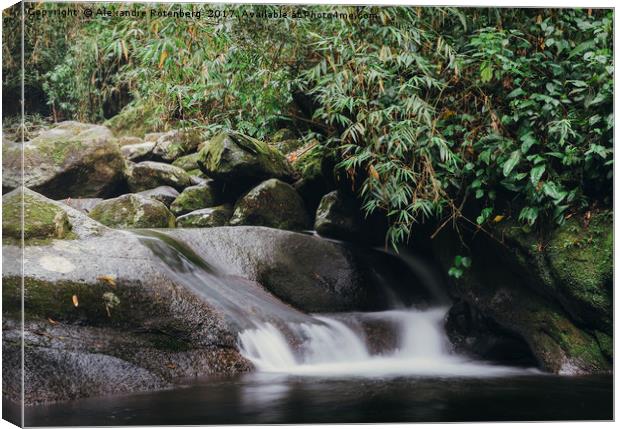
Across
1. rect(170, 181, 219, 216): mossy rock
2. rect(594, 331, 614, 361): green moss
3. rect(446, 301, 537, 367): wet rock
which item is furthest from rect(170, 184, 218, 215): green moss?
rect(594, 331, 614, 361): green moss

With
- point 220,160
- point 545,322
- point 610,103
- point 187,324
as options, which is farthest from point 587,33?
point 187,324

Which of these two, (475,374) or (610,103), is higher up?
(610,103)

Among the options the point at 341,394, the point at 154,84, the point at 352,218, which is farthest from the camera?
the point at 352,218

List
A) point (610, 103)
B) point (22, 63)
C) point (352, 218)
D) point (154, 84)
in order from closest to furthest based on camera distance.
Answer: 1. point (22, 63)
2. point (610, 103)
3. point (154, 84)
4. point (352, 218)

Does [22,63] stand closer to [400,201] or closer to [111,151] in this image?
[111,151]

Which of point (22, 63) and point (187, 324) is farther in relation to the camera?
point (187, 324)

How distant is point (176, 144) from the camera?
5.65m

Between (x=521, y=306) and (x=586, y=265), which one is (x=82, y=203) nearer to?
(x=521, y=306)

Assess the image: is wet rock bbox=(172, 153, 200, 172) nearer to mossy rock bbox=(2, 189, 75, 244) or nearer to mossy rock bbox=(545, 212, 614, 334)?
mossy rock bbox=(2, 189, 75, 244)

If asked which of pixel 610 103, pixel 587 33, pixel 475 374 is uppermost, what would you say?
pixel 587 33

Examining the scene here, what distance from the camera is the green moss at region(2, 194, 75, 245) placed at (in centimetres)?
417

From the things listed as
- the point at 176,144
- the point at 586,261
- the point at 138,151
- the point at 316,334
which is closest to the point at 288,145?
the point at 176,144

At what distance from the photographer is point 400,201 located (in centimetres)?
529

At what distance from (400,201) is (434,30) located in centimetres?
117
